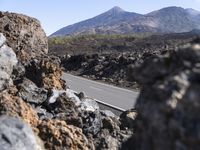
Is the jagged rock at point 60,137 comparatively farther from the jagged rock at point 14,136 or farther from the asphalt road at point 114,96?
the asphalt road at point 114,96

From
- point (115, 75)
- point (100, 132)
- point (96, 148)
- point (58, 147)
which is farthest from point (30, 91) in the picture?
point (115, 75)

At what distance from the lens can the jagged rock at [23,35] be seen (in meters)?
13.8

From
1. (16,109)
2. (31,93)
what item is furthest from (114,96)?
(16,109)

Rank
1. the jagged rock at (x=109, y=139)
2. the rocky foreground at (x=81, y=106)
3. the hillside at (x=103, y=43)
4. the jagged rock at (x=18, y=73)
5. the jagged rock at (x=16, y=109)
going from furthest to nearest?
the hillside at (x=103, y=43) → the jagged rock at (x=18, y=73) → the jagged rock at (x=109, y=139) → the jagged rock at (x=16, y=109) → the rocky foreground at (x=81, y=106)

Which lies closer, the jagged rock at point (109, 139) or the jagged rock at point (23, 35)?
the jagged rock at point (109, 139)

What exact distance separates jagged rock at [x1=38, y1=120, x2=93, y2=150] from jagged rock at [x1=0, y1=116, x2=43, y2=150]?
0.70 metres

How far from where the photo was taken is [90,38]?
116m

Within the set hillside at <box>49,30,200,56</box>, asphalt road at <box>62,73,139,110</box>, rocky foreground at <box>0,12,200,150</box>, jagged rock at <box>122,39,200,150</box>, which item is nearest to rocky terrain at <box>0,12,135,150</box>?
rocky foreground at <box>0,12,200,150</box>

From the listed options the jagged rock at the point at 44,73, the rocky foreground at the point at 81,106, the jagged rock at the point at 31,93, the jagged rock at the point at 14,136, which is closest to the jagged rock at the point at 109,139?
the rocky foreground at the point at 81,106

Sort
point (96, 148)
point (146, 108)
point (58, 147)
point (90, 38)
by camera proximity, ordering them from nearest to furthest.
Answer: point (146, 108)
point (58, 147)
point (96, 148)
point (90, 38)

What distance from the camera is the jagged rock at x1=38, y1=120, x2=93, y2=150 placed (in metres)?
6.84

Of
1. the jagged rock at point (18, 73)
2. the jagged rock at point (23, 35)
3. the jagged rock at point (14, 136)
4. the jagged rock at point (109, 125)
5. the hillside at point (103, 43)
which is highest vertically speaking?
the jagged rock at point (23, 35)

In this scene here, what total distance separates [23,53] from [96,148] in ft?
20.8

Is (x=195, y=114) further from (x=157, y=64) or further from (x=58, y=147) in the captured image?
(x=58, y=147)
